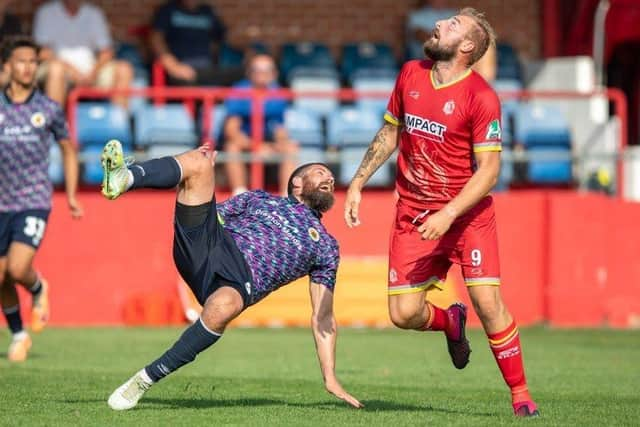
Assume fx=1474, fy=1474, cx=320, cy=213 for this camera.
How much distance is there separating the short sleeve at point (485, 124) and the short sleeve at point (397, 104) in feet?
1.80

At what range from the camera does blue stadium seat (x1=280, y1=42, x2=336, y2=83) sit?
19969 mm

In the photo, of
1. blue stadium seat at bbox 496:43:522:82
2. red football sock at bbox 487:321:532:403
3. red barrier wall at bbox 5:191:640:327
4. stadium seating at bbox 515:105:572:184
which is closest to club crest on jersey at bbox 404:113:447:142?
red football sock at bbox 487:321:532:403

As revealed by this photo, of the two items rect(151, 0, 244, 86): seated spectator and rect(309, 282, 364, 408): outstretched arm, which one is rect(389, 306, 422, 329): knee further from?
rect(151, 0, 244, 86): seated spectator

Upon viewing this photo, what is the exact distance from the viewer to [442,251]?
29.1ft

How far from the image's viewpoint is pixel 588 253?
57.1ft

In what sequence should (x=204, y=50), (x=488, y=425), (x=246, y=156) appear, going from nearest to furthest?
(x=488, y=425) → (x=246, y=156) → (x=204, y=50)

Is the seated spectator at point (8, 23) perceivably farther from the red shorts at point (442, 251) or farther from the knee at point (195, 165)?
the knee at point (195, 165)

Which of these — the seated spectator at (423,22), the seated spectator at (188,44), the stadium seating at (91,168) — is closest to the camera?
the stadium seating at (91,168)

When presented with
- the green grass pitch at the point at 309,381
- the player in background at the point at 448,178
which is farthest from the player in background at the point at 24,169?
the player in background at the point at 448,178

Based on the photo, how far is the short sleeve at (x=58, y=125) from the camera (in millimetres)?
12258

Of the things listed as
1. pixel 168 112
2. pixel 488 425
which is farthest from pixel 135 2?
pixel 488 425

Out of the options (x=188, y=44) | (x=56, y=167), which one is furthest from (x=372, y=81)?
(x=56, y=167)

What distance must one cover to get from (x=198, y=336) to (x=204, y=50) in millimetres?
11296

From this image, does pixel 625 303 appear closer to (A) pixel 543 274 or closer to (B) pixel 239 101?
(A) pixel 543 274
